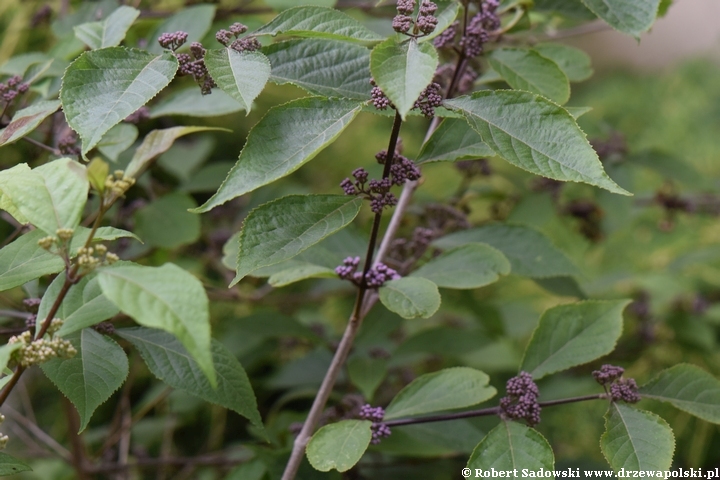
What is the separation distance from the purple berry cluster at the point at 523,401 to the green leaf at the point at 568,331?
43mm

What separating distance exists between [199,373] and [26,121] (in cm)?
27


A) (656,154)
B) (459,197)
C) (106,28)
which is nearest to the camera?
(106,28)

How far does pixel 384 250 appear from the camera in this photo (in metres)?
0.71

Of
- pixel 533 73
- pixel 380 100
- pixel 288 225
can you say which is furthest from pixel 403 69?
pixel 533 73

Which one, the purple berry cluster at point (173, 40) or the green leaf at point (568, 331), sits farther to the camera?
the green leaf at point (568, 331)

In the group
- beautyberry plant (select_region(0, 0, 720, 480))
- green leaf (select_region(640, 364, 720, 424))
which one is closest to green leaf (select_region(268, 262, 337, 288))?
beautyberry plant (select_region(0, 0, 720, 480))

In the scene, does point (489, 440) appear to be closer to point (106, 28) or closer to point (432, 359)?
point (106, 28)

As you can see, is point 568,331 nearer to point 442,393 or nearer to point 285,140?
point 442,393

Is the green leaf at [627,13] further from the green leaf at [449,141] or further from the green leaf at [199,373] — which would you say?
the green leaf at [199,373]

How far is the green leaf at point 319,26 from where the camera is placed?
0.55 meters

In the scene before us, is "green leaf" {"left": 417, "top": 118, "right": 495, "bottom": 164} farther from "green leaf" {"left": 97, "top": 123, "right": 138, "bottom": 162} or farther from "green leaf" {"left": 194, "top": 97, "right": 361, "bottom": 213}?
"green leaf" {"left": 97, "top": 123, "right": 138, "bottom": 162}

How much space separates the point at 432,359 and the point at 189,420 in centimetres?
49

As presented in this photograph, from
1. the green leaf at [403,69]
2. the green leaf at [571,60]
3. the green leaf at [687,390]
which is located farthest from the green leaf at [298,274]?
the green leaf at [571,60]

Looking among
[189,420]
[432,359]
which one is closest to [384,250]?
[432,359]
